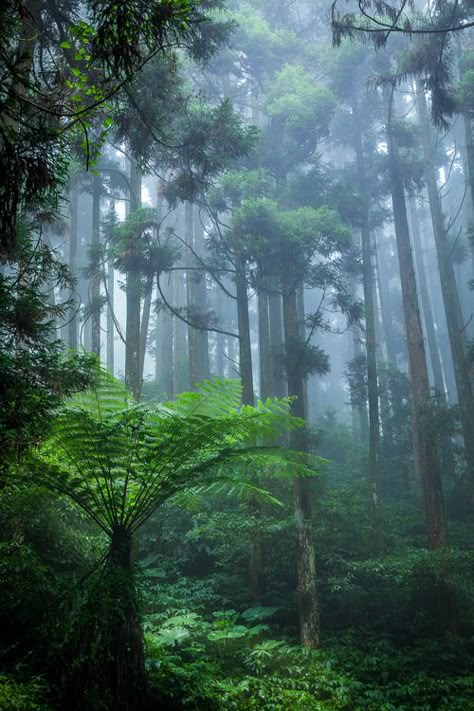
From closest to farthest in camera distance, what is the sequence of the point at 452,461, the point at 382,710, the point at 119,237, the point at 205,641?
the point at 382,710 < the point at 205,641 < the point at 119,237 < the point at 452,461

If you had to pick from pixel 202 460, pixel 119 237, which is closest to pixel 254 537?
pixel 202 460

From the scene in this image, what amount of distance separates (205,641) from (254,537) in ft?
8.25

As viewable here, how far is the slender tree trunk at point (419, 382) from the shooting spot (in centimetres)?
1039

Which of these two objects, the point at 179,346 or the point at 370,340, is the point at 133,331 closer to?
the point at 370,340

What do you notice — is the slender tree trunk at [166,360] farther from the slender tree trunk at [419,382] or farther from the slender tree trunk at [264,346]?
the slender tree trunk at [419,382]

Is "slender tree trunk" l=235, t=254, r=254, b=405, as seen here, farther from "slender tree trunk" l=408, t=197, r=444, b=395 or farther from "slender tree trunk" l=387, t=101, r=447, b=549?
"slender tree trunk" l=408, t=197, r=444, b=395

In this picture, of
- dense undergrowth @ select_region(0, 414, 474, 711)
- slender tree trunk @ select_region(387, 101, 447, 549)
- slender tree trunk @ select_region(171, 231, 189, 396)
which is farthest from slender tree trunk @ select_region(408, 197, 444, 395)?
dense undergrowth @ select_region(0, 414, 474, 711)

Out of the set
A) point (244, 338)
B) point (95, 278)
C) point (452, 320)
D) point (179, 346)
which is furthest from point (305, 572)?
point (179, 346)

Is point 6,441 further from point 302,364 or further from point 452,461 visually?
point 452,461

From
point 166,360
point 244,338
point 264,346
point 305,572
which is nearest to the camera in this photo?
point 305,572

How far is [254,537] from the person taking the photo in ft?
30.5

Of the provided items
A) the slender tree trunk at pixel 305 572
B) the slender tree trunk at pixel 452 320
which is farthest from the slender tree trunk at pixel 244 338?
the slender tree trunk at pixel 452 320

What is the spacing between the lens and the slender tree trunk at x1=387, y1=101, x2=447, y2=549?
10391mm

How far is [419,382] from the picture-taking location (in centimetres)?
1346
